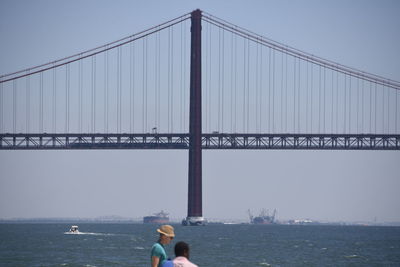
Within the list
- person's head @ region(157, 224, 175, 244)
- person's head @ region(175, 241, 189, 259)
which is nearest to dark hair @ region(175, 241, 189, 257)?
person's head @ region(175, 241, 189, 259)

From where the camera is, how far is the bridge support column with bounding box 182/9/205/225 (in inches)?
4072

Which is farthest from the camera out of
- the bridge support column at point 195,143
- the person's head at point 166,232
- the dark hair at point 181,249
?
the bridge support column at point 195,143

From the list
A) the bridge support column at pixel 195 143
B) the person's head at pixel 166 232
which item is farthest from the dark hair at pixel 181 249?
the bridge support column at pixel 195 143

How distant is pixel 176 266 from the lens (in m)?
12.3

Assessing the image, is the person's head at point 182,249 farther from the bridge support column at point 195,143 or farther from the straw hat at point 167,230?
the bridge support column at point 195,143

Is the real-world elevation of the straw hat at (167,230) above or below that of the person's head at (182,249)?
above

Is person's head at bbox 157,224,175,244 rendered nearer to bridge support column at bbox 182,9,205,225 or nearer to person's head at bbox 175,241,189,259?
person's head at bbox 175,241,189,259

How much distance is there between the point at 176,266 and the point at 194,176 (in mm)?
91026

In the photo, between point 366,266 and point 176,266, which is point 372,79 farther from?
point 176,266

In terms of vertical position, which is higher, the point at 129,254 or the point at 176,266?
the point at 176,266

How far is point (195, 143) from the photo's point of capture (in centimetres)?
10506

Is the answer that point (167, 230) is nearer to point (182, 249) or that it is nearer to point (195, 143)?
point (182, 249)

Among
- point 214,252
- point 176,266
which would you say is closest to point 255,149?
point 214,252

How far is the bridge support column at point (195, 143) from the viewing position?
103m
